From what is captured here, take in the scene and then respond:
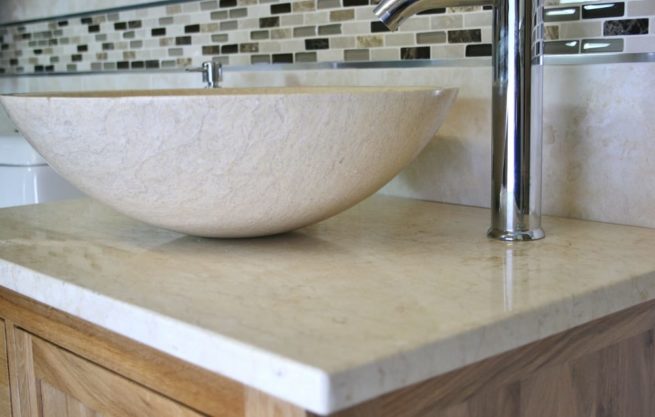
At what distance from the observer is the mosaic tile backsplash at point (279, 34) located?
37.1 inches

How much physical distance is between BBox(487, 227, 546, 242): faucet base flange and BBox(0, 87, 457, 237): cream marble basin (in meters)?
0.12

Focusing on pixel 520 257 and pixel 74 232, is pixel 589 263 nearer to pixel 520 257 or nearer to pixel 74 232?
pixel 520 257

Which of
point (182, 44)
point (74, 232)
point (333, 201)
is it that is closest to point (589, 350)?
point (333, 201)

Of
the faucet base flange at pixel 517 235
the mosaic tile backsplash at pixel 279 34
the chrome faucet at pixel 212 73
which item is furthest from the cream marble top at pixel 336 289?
the chrome faucet at pixel 212 73

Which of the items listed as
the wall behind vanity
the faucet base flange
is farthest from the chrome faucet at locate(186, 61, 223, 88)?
the faucet base flange

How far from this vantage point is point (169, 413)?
687 mm

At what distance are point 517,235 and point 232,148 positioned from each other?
306mm

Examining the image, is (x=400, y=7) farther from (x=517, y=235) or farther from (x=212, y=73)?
(x=212, y=73)

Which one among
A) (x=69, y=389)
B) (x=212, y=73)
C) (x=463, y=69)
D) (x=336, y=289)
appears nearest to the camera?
(x=336, y=289)

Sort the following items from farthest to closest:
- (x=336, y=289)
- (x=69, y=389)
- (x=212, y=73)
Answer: (x=212, y=73) < (x=69, y=389) < (x=336, y=289)

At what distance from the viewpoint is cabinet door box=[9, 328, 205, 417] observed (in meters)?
0.72

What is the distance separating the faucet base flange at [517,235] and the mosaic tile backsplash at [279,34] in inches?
8.8

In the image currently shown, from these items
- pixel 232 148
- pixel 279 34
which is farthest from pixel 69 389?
pixel 279 34

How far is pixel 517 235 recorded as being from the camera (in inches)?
34.1
